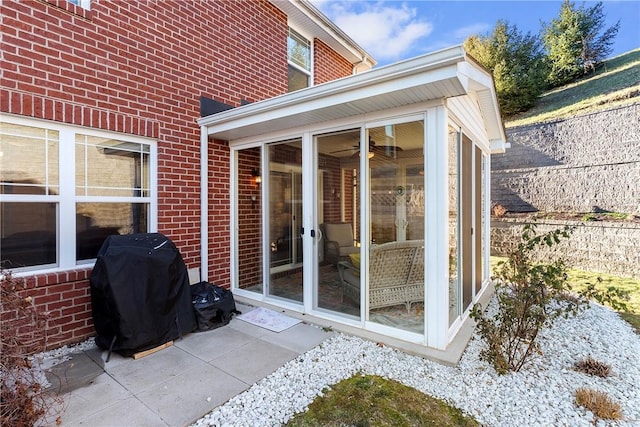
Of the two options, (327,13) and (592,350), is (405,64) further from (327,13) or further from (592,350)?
(327,13)

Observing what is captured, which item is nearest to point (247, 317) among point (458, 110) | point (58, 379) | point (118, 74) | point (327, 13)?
point (58, 379)

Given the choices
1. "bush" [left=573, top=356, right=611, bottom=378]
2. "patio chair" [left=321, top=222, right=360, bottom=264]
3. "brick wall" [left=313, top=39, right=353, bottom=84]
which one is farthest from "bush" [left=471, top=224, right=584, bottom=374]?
"brick wall" [left=313, top=39, right=353, bottom=84]

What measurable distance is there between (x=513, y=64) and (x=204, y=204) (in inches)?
728

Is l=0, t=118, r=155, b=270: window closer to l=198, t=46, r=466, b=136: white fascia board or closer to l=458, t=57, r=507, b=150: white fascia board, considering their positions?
l=198, t=46, r=466, b=136: white fascia board

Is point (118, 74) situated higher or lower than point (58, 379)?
higher

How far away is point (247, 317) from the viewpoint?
4262 millimetres

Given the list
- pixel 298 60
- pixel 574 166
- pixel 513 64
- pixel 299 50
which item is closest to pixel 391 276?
pixel 298 60

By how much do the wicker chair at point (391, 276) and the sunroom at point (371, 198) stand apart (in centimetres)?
1

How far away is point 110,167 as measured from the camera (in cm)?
383

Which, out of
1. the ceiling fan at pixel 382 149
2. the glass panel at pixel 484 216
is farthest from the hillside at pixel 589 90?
the ceiling fan at pixel 382 149

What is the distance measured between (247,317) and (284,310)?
54 centimetres

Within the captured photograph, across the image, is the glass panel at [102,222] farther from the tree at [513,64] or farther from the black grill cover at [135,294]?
the tree at [513,64]

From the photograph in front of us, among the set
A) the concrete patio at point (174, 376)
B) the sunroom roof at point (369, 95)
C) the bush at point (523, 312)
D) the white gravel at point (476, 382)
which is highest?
the sunroom roof at point (369, 95)

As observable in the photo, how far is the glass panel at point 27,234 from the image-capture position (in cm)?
308
